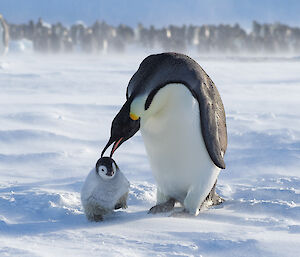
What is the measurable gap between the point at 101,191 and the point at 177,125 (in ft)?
1.80

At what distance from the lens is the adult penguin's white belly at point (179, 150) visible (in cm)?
314

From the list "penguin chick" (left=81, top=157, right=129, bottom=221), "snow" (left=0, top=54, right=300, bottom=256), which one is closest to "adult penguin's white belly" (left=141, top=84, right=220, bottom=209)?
"snow" (left=0, top=54, right=300, bottom=256)

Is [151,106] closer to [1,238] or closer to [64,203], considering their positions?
[64,203]

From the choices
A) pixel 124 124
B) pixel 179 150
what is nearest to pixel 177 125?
pixel 179 150

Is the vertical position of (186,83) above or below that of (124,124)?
above

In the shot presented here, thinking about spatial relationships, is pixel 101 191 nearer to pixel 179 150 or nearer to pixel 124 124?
pixel 124 124

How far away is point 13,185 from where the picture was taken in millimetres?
3797

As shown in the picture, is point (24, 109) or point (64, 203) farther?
point (24, 109)

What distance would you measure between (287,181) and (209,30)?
2810cm

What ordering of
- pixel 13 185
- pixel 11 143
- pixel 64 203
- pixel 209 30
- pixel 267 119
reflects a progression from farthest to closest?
pixel 209 30, pixel 267 119, pixel 11 143, pixel 13 185, pixel 64 203

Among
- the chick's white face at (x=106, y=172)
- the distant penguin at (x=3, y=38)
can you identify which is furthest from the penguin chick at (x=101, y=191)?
the distant penguin at (x=3, y=38)

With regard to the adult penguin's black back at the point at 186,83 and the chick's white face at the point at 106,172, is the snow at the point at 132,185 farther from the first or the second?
the adult penguin's black back at the point at 186,83

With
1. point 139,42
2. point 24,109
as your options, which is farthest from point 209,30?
point 24,109

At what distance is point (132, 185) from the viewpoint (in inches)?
152
